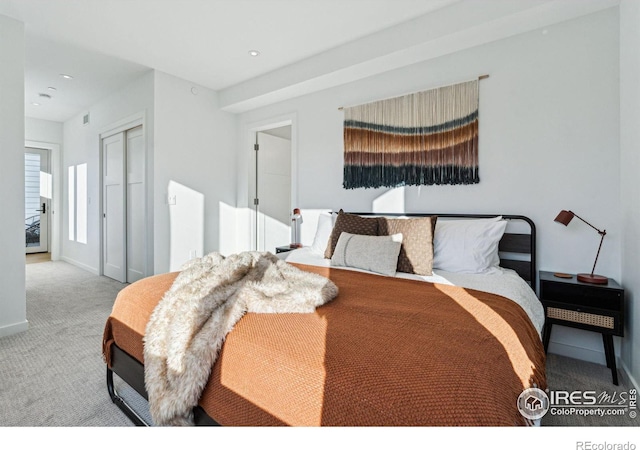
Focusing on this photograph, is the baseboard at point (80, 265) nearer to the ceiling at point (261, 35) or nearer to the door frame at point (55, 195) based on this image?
the door frame at point (55, 195)

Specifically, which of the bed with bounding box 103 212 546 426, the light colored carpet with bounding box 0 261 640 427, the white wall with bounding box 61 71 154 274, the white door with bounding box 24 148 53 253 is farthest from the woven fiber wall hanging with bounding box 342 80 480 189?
the white door with bounding box 24 148 53 253

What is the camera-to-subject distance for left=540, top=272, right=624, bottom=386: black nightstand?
6.44 ft

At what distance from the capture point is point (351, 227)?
8.86 ft

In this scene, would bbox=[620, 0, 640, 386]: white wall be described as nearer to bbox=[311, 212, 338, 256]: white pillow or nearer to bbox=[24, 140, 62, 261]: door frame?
bbox=[311, 212, 338, 256]: white pillow

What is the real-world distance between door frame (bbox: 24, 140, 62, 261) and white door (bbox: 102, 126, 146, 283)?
80.9 inches

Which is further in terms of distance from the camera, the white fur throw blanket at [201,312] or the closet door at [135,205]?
the closet door at [135,205]

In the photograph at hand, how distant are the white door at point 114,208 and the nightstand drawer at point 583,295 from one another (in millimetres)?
4840

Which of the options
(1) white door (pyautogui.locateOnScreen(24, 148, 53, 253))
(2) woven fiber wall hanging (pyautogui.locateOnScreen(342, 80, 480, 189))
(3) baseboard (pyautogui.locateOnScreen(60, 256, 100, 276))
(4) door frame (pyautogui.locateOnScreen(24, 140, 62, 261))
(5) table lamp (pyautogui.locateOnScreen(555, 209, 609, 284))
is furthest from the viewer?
(1) white door (pyautogui.locateOnScreen(24, 148, 53, 253))

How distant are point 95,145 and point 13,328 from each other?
319cm

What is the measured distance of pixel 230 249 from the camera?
468 cm

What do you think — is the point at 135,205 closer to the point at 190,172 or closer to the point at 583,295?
the point at 190,172

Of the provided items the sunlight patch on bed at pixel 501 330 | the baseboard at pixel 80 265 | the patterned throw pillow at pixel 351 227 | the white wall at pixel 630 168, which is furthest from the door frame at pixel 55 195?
the white wall at pixel 630 168

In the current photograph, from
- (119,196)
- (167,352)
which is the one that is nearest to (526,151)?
(167,352)

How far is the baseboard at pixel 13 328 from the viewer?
2676 millimetres
